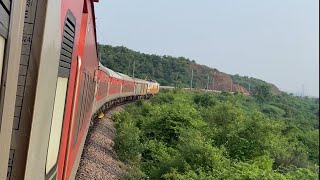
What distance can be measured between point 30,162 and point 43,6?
0.62 m

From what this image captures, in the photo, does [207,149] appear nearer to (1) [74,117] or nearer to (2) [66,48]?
(1) [74,117]

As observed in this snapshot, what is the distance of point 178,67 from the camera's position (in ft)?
141

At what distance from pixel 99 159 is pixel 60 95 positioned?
31.3 ft

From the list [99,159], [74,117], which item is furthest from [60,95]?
[99,159]

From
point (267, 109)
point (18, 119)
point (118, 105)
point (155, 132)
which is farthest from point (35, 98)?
point (267, 109)

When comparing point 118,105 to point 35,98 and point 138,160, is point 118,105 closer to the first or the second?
point 138,160

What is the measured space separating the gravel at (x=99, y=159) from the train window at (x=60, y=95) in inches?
260

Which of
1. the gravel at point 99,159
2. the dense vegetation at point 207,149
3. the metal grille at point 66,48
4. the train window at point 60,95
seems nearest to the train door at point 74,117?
the train window at point 60,95

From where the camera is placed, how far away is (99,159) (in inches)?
467

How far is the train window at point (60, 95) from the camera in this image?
232 centimetres

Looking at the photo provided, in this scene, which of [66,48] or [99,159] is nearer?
[66,48]

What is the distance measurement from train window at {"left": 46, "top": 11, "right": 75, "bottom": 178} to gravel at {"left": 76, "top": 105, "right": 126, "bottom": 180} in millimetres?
6600

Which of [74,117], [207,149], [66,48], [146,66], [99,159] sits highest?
[146,66]

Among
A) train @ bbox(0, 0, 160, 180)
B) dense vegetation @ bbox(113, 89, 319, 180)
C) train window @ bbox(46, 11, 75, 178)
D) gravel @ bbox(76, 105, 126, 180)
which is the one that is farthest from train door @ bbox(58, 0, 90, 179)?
dense vegetation @ bbox(113, 89, 319, 180)
